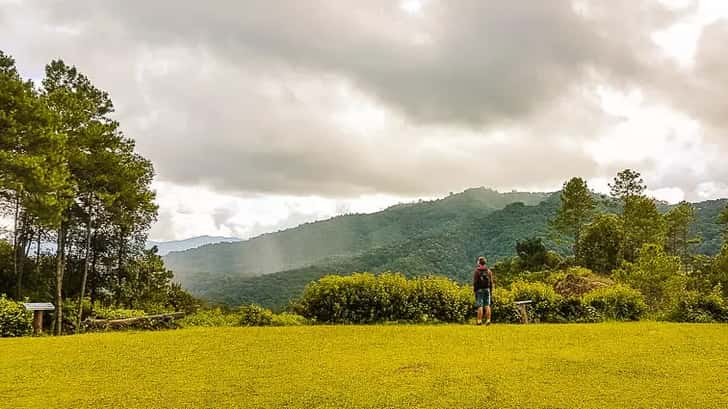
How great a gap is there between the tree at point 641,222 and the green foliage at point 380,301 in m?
35.2

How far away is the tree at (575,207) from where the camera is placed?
156ft

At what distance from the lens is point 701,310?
49.9 feet

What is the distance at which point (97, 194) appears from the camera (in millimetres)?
22844

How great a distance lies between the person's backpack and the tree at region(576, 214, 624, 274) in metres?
36.9

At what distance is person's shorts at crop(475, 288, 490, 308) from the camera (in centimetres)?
1376

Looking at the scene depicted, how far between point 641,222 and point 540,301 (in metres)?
33.8

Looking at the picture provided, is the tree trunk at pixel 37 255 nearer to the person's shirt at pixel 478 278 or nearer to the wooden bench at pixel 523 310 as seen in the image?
the person's shirt at pixel 478 278

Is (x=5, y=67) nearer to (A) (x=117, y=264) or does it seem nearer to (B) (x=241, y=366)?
(B) (x=241, y=366)

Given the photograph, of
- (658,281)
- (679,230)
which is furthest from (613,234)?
(658,281)

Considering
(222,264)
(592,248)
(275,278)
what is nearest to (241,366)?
(592,248)

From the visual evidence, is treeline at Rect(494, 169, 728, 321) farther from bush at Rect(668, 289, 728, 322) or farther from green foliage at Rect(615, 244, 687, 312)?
bush at Rect(668, 289, 728, 322)

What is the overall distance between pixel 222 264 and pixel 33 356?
146988mm

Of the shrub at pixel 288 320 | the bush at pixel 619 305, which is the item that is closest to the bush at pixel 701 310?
the bush at pixel 619 305

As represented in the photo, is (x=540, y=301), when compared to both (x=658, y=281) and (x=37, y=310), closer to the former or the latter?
(x=658, y=281)
